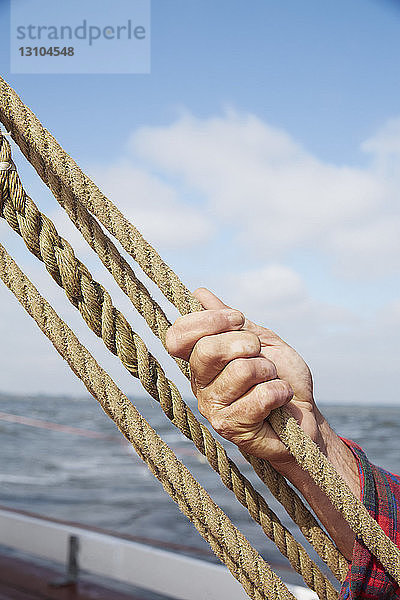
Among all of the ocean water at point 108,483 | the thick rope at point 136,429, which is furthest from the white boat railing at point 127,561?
the thick rope at point 136,429

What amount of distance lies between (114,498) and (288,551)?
712cm

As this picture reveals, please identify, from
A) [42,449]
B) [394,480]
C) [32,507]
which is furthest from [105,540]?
[42,449]

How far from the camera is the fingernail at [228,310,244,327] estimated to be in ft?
2.41

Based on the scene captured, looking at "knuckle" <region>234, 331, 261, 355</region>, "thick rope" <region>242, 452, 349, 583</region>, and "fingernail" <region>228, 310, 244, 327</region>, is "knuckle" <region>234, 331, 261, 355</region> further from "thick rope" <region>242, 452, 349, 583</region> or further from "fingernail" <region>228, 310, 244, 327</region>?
"thick rope" <region>242, 452, 349, 583</region>

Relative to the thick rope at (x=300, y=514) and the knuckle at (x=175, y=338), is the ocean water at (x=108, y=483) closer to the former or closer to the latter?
the thick rope at (x=300, y=514)

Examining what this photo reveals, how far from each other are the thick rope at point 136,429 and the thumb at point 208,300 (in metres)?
0.15

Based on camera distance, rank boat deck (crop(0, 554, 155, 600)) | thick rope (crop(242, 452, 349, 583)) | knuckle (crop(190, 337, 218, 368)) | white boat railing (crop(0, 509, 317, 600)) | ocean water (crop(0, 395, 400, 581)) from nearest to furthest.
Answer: knuckle (crop(190, 337, 218, 368)) → thick rope (crop(242, 452, 349, 583)) → white boat railing (crop(0, 509, 317, 600)) → boat deck (crop(0, 554, 155, 600)) → ocean water (crop(0, 395, 400, 581))

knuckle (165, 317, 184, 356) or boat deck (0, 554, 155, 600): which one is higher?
knuckle (165, 317, 184, 356)

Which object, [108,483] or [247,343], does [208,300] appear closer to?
[247,343]

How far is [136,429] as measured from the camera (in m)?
0.79

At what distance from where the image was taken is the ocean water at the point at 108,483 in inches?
230

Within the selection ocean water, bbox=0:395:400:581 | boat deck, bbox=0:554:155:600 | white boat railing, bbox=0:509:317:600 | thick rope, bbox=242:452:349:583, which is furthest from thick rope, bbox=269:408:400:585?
ocean water, bbox=0:395:400:581

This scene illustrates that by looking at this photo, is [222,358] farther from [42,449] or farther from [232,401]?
[42,449]

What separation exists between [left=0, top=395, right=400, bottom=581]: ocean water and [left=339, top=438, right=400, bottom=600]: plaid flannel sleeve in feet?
6.35
